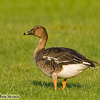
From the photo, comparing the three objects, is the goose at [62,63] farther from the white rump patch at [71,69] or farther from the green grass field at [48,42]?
the green grass field at [48,42]

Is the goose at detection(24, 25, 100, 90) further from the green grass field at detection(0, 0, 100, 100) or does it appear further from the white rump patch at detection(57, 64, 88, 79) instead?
the green grass field at detection(0, 0, 100, 100)

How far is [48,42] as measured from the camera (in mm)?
17266

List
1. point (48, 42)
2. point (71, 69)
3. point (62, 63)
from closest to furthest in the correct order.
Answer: point (71, 69) → point (62, 63) → point (48, 42)

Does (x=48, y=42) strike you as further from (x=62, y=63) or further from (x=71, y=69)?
(x=71, y=69)

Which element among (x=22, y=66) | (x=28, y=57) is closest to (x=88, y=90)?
(x=22, y=66)

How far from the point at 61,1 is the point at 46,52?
2726 cm

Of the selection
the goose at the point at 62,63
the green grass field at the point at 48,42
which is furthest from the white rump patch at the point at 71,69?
the green grass field at the point at 48,42

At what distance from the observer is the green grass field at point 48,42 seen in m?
8.10

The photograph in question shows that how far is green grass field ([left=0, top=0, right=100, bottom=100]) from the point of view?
8.10 meters

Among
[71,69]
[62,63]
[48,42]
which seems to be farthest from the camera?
[48,42]

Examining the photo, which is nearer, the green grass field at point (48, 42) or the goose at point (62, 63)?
the goose at point (62, 63)

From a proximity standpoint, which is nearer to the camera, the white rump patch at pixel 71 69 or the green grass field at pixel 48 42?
the white rump patch at pixel 71 69

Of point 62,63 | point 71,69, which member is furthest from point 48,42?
point 71,69

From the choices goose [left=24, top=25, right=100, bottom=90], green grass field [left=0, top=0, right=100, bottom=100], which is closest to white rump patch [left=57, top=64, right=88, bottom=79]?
goose [left=24, top=25, right=100, bottom=90]
